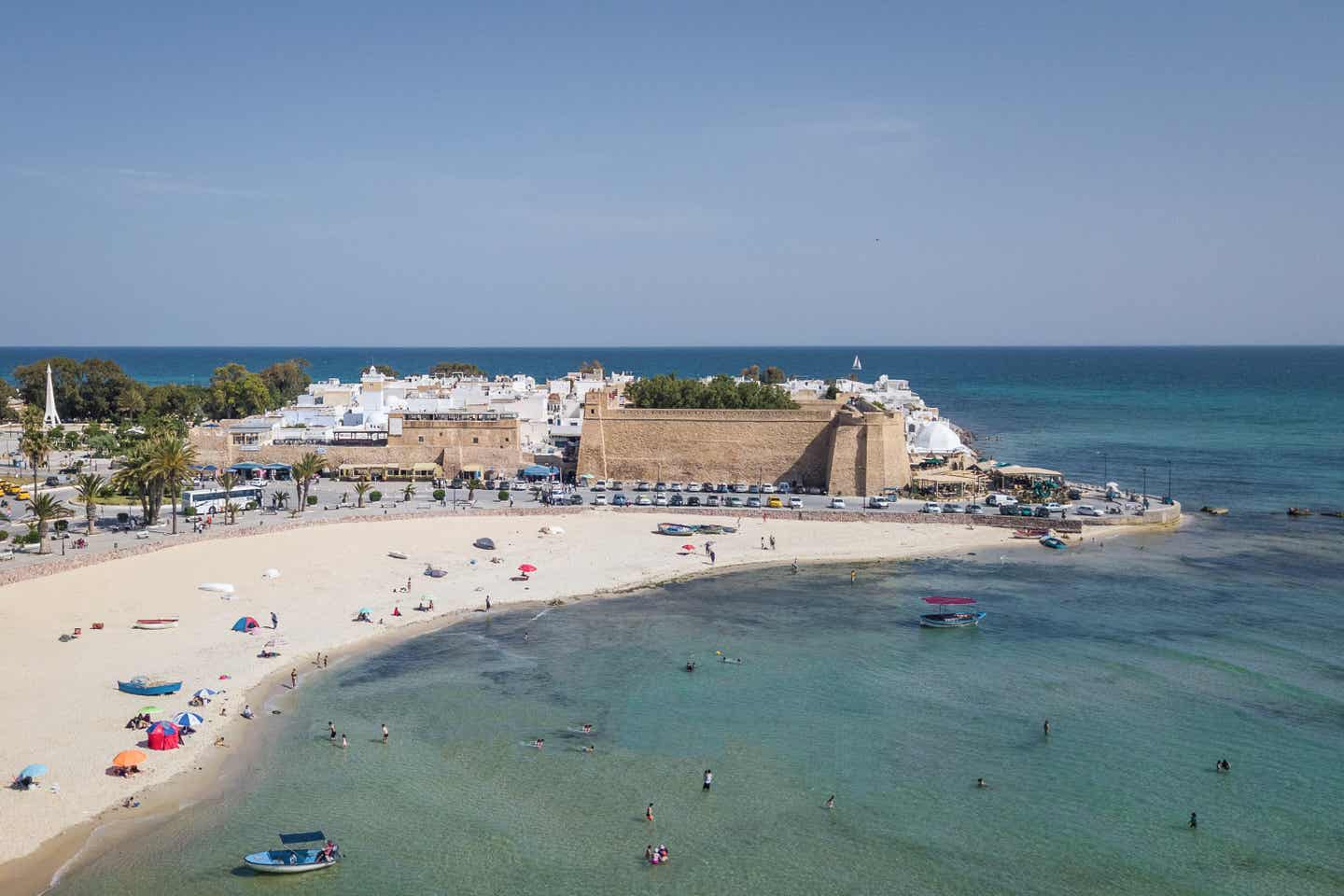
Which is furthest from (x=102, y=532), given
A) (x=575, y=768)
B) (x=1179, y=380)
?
(x=1179, y=380)

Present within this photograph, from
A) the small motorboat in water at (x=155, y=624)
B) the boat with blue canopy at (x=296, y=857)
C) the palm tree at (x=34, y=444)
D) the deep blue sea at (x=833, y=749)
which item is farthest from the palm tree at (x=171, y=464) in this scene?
the boat with blue canopy at (x=296, y=857)

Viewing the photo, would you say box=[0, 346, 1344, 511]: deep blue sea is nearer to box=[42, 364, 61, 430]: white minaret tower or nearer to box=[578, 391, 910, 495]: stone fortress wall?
box=[578, 391, 910, 495]: stone fortress wall

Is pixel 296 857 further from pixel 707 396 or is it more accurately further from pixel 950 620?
pixel 707 396

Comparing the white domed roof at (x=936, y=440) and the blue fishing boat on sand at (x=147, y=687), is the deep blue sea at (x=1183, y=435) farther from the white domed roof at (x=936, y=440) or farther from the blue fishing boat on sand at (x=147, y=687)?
the blue fishing boat on sand at (x=147, y=687)

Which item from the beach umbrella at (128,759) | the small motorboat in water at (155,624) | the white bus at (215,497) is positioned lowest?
the beach umbrella at (128,759)

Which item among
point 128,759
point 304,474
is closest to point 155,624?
point 128,759

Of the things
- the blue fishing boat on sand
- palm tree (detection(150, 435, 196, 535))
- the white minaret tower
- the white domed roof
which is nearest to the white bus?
palm tree (detection(150, 435, 196, 535))
